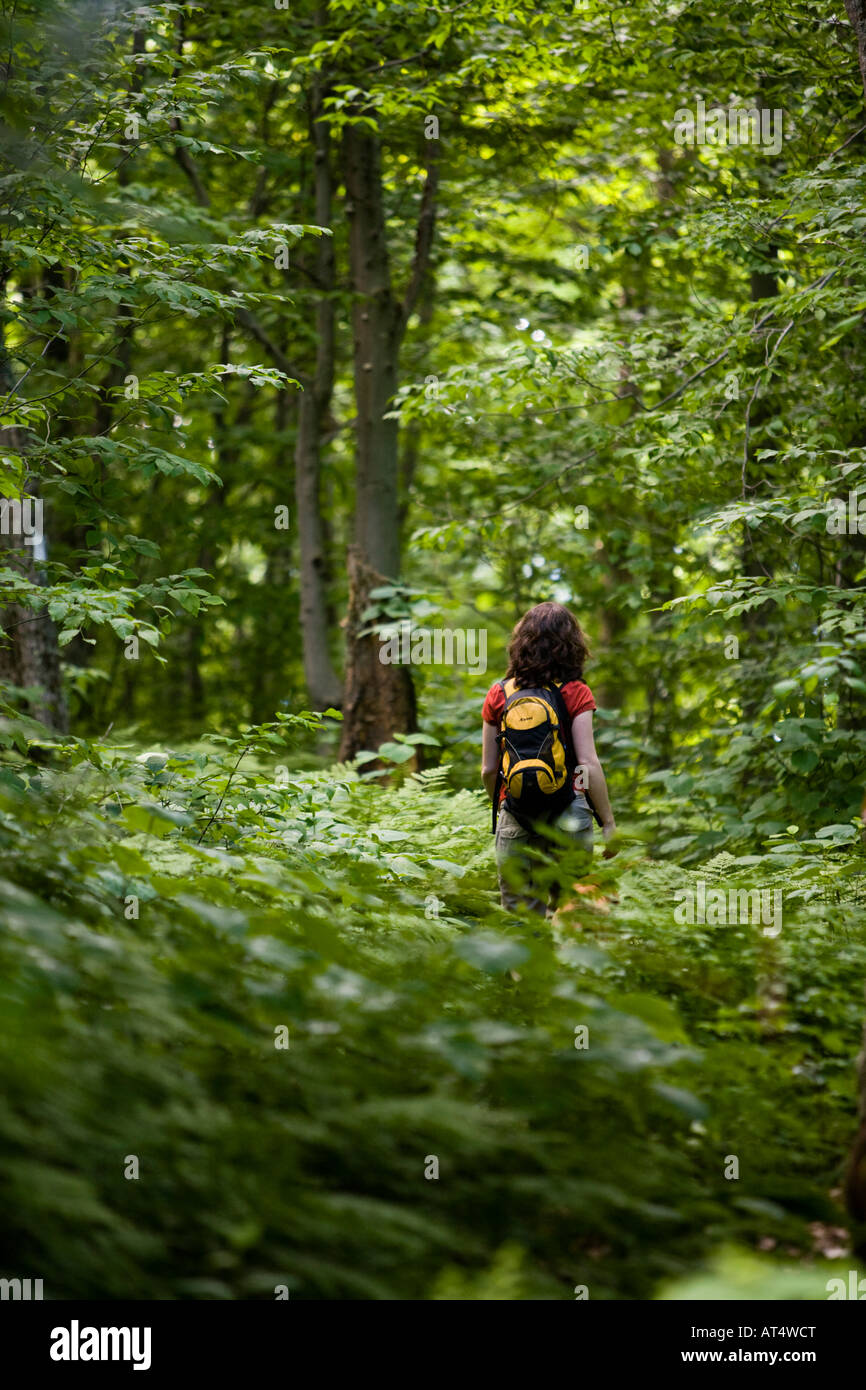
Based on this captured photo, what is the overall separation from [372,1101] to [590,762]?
2.82 meters

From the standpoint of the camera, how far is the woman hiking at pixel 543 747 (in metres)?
5.05

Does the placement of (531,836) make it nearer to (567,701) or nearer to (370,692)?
(567,701)

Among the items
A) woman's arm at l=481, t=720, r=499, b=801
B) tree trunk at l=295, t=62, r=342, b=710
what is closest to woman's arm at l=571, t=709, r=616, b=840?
woman's arm at l=481, t=720, r=499, b=801

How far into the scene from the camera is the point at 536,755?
198 inches

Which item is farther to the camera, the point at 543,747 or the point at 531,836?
the point at 531,836

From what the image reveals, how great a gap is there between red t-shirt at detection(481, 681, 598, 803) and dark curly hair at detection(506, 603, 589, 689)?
0.06 meters

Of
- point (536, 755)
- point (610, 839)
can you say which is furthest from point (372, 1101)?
point (536, 755)

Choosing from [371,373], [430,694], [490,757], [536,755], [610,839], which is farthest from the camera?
[430,694]

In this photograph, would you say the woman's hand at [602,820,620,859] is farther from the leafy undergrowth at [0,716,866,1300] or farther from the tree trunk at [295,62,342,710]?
the tree trunk at [295,62,342,710]

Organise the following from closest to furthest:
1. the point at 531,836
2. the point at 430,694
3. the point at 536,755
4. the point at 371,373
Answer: the point at 536,755
the point at 531,836
the point at 371,373
the point at 430,694

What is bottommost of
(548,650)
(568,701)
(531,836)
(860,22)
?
(531,836)

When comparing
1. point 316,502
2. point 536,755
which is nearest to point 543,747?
point 536,755

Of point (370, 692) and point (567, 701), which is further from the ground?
point (370, 692)
